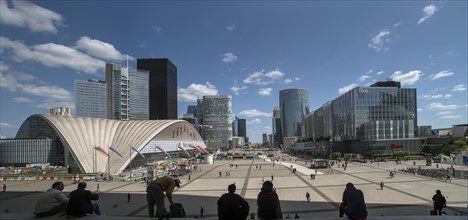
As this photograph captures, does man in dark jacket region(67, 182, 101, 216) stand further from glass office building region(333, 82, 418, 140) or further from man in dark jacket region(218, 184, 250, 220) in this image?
glass office building region(333, 82, 418, 140)

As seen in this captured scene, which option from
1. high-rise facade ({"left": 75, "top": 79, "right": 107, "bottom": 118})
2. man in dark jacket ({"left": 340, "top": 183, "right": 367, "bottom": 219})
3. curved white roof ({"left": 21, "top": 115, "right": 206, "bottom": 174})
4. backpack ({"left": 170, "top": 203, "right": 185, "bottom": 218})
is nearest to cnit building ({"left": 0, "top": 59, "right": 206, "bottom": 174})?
curved white roof ({"left": 21, "top": 115, "right": 206, "bottom": 174})

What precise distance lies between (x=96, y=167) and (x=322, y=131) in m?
143

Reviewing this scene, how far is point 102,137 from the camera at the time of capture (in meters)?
78.9

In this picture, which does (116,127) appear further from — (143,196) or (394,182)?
(394,182)

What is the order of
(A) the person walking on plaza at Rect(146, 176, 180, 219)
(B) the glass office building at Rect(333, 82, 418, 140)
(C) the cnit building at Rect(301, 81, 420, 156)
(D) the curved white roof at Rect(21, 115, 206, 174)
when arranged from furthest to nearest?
1. (B) the glass office building at Rect(333, 82, 418, 140)
2. (C) the cnit building at Rect(301, 81, 420, 156)
3. (D) the curved white roof at Rect(21, 115, 206, 174)
4. (A) the person walking on plaza at Rect(146, 176, 180, 219)

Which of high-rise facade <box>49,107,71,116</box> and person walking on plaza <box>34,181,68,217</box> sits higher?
high-rise facade <box>49,107,71,116</box>

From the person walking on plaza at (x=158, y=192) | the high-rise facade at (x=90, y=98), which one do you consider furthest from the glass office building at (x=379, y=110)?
the high-rise facade at (x=90, y=98)

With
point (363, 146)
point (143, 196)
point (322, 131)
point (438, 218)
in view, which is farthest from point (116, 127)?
point (322, 131)

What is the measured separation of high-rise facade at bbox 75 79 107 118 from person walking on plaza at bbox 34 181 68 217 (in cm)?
17803

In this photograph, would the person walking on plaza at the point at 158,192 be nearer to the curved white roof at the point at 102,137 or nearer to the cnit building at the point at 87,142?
the cnit building at the point at 87,142

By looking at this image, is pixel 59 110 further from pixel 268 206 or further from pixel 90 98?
pixel 268 206

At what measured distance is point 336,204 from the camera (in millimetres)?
27469

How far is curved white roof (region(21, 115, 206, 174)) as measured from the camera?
6969 centimetres

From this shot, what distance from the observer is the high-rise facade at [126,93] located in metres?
176
